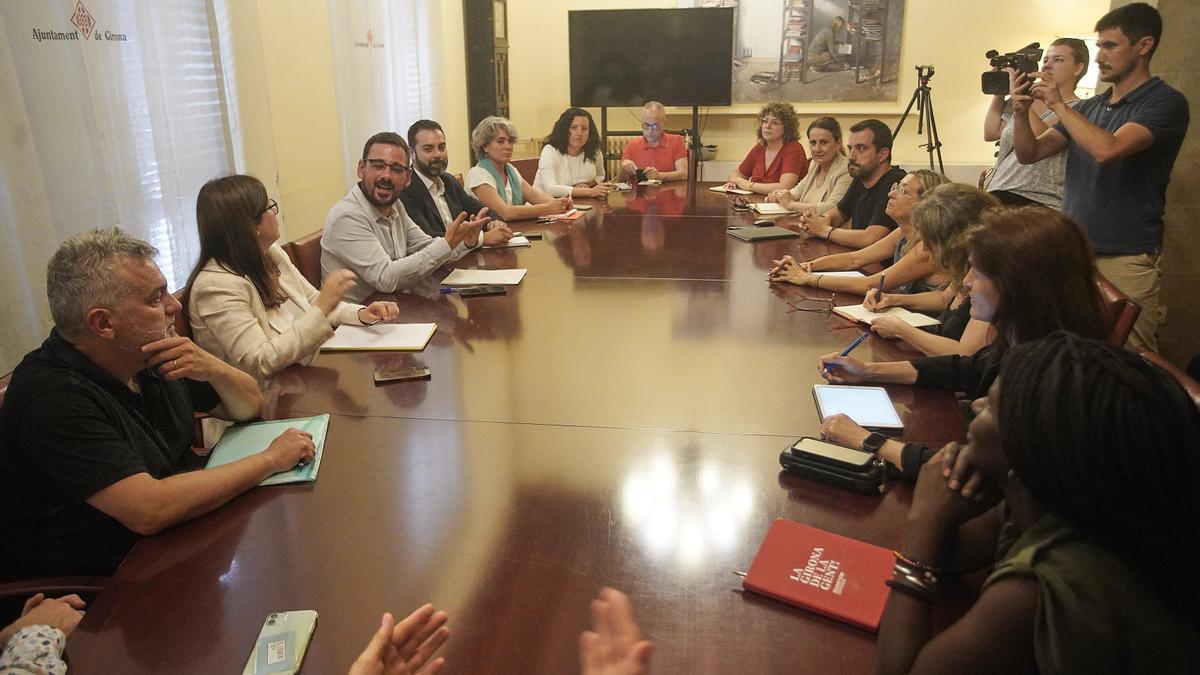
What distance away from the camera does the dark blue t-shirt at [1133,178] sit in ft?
8.41

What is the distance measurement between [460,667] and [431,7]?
17.9 ft

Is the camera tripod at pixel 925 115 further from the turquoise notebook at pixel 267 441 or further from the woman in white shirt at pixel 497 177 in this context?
the turquoise notebook at pixel 267 441

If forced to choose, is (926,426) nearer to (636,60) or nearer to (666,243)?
(666,243)

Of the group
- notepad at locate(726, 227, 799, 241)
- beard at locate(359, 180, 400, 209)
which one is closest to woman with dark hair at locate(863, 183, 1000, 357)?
notepad at locate(726, 227, 799, 241)

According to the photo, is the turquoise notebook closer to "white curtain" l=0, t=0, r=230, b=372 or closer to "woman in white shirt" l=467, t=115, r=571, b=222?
"white curtain" l=0, t=0, r=230, b=372

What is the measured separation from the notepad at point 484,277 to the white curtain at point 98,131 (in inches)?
41.6

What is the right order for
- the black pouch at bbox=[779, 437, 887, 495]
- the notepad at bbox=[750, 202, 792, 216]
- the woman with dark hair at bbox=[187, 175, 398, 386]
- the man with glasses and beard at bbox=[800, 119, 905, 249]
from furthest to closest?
the notepad at bbox=[750, 202, 792, 216] < the man with glasses and beard at bbox=[800, 119, 905, 249] < the woman with dark hair at bbox=[187, 175, 398, 386] < the black pouch at bbox=[779, 437, 887, 495]

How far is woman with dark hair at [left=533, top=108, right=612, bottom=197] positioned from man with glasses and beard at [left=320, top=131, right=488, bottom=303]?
2.32m

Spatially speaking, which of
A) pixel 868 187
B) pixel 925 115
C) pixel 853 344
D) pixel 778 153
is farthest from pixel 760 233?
pixel 925 115

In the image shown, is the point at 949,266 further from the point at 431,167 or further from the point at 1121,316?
the point at 431,167

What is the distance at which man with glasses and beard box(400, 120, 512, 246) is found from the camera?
11.8 feet

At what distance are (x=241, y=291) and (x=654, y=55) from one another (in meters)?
5.44

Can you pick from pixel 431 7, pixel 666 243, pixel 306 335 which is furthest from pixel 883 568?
pixel 431 7

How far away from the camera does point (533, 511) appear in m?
1.32
